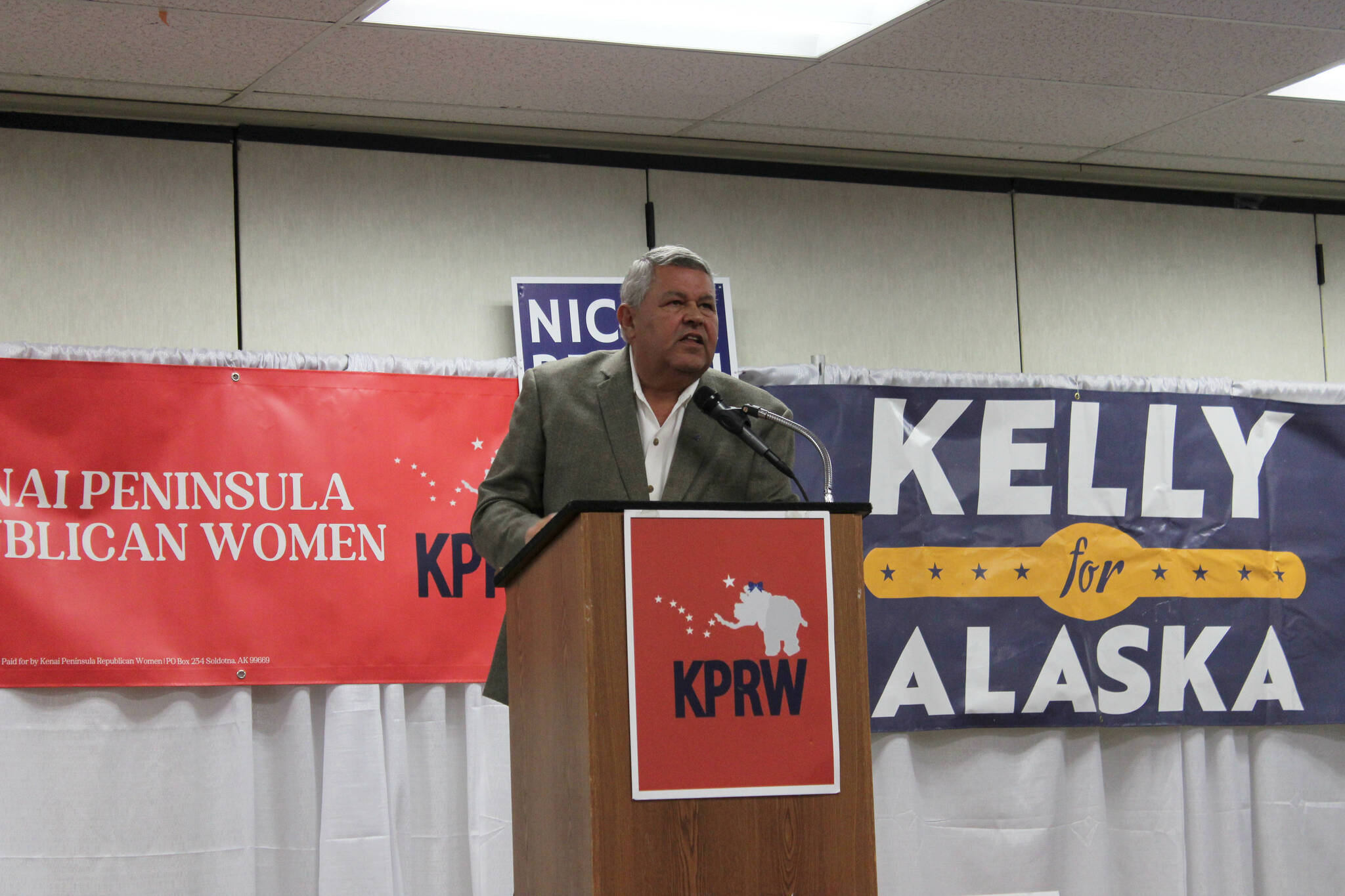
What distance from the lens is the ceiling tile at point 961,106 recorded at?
155 inches

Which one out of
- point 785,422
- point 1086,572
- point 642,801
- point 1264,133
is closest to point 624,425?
point 785,422

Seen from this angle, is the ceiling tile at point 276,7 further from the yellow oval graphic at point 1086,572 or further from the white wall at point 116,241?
the yellow oval graphic at point 1086,572

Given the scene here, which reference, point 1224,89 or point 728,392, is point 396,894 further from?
point 1224,89

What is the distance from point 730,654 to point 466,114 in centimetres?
251

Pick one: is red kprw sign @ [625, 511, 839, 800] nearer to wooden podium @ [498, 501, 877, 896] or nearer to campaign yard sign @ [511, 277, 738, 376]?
wooden podium @ [498, 501, 877, 896]

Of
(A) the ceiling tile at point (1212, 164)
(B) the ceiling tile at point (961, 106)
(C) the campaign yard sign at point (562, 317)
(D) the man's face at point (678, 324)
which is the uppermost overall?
(B) the ceiling tile at point (961, 106)

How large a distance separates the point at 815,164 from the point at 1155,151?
3.46 feet

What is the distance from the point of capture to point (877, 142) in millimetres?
4449

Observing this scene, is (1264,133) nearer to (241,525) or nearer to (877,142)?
(877,142)

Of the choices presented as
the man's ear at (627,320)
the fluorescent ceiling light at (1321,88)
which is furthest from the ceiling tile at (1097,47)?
the man's ear at (627,320)

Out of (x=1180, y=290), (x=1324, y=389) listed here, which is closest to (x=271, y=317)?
(x=1180, y=290)

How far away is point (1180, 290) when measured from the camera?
4910 millimetres

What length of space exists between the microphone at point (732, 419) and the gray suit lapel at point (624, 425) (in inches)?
6.9

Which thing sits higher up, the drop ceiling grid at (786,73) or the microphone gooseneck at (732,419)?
the drop ceiling grid at (786,73)
